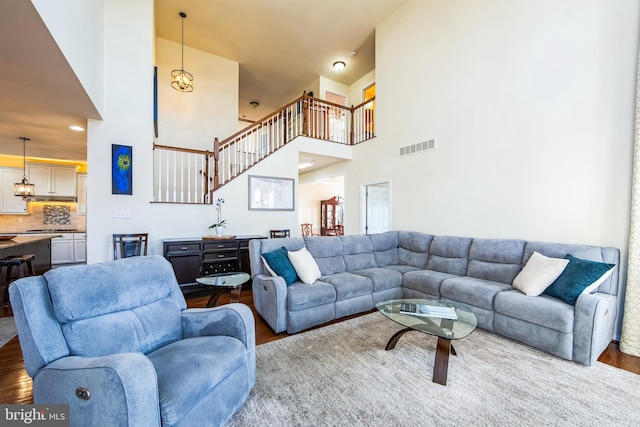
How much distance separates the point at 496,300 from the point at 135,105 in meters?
5.62

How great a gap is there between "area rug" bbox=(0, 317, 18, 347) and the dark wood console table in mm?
1666

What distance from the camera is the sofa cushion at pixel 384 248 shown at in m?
4.27

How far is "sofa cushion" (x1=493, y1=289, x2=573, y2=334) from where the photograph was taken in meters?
2.33

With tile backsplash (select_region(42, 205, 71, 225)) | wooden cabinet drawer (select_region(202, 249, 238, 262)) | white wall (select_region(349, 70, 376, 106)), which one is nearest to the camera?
wooden cabinet drawer (select_region(202, 249, 238, 262))

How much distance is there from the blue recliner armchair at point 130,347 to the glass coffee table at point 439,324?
4.21 feet

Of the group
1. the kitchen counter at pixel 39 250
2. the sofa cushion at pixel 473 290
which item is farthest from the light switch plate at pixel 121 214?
the sofa cushion at pixel 473 290

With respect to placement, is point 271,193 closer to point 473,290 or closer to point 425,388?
point 473,290

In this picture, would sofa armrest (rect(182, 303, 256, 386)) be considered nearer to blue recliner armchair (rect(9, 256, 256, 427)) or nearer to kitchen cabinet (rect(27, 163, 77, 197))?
blue recliner armchair (rect(9, 256, 256, 427))

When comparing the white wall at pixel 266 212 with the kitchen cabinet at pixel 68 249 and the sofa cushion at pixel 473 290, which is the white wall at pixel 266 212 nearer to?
the sofa cushion at pixel 473 290

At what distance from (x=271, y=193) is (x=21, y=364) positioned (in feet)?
13.1

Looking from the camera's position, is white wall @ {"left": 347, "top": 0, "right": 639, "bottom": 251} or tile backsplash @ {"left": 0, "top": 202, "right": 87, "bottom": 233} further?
tile backsplash @ {"left": 0, "top": 202, "right": 87, "bottom": 233}

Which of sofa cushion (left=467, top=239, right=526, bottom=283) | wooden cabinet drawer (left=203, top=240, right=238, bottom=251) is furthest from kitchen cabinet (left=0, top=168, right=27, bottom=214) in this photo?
sofa cushion (left=467, top=239, right=526, bottom=283)

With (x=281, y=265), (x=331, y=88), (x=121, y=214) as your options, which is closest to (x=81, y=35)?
(x=121, y=214)

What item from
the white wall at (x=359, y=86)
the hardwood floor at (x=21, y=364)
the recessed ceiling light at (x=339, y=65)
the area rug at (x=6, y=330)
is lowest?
the area rug at (x=6, y=330)
